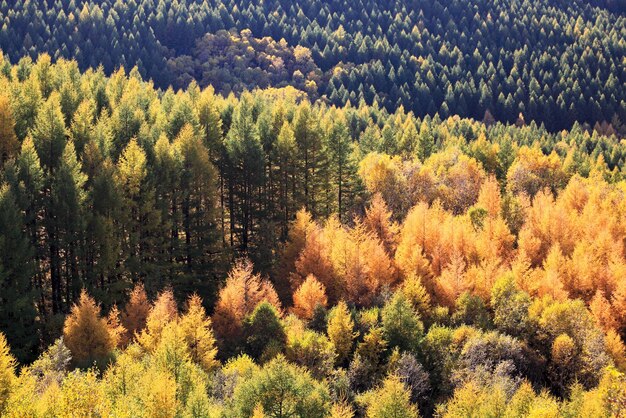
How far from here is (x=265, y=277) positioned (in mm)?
79562

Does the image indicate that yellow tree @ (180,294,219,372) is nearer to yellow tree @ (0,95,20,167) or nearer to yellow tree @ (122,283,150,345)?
yellow tree @ (122,283,150,345)

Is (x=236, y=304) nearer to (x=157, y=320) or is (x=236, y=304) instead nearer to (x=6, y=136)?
(x=157, y=320)

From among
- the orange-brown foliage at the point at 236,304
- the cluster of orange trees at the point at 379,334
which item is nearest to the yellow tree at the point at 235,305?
the orange-brown foliage at the point at 236,304

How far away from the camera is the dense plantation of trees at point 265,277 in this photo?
156ft

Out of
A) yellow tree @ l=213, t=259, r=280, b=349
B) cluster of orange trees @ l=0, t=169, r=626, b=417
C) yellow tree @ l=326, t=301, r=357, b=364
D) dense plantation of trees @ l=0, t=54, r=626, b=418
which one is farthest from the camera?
yellow tree @ l=213, t=259, r=280, b=349

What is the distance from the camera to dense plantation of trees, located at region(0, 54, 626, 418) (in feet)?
156

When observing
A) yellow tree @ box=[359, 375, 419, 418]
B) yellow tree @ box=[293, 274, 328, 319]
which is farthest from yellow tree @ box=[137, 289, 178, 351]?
yellow tree @ box=[359, 375, 419, 418]

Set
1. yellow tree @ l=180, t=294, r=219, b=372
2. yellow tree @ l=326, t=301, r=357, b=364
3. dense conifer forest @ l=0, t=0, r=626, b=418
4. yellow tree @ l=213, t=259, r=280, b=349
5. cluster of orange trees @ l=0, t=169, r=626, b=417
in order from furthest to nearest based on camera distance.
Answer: yellow tree @ l=213, t=259, r=280, b=349, yellow tree @ l=326, t=301, r=357, b=364, yellow tree @ l=180, t=294, r=219, b=372, dense conifer forest @ l=0, t=0, r=626, b=418, cluster of orange trees @ l=0, t=169, r=626, b=417

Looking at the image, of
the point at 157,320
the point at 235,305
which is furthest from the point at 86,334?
the point at 235,305

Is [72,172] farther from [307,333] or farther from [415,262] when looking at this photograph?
[415,262]

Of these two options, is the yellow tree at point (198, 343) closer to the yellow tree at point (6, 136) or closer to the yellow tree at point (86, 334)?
the yellow tree at point (86, 334)

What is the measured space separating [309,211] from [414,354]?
3104 cm

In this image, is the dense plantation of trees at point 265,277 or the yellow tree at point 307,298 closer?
the dense plantation of trees at point 265,277

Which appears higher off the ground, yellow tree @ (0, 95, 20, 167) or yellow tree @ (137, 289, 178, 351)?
yellow tree @ (0, 95, 20, 167)
